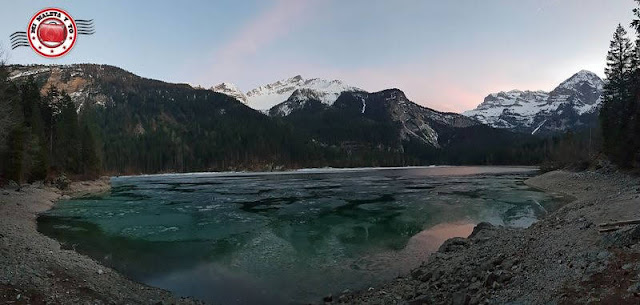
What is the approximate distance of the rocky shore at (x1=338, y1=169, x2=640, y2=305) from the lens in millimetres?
10383

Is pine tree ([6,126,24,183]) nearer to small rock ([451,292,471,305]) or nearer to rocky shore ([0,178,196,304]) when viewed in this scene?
rocky shore ([0,178,196,304])

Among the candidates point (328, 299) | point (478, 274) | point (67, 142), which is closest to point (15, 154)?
point (67, 142)

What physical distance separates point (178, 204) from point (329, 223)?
2751 cm

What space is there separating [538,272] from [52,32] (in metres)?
27.0

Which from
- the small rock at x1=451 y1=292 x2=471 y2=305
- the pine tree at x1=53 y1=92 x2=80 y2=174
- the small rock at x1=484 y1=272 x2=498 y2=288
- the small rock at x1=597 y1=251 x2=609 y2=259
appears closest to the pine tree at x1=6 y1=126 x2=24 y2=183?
the pine tree at x1=53 y1=92 x2=80 y2=174

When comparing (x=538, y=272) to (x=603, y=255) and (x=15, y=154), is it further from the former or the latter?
(x=15, y=154)

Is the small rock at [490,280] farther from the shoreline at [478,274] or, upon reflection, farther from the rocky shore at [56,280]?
the rocky shore at [56,280]

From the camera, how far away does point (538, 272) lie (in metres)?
13.0

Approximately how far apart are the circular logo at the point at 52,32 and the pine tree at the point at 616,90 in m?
76.9

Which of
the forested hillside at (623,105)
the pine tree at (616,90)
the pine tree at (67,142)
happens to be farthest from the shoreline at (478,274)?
the pine tree at (67,142)

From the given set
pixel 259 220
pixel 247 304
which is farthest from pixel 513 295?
pixel 259 220

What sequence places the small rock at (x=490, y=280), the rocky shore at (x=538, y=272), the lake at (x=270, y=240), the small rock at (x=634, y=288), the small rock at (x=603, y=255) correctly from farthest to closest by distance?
the lake at (x=270, y=240) < the small rock at (x=490, y=280) < the small rock at (x=603, y=255) < the rocky shore at (x=538, y=272) < the small rock at (x=634, y=288)

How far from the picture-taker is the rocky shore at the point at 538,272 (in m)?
10.4

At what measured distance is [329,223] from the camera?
35.9 m
